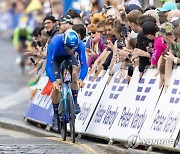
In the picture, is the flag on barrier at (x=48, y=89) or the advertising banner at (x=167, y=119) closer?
the advertising banner at (x=167, y=119)

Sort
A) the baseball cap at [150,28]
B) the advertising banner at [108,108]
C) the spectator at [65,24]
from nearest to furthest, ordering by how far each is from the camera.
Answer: the baseball cap at [150,28], the advertising banner at [108,108], the spectator at [65,24]

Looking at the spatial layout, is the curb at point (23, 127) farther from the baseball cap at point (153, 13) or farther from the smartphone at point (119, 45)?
the baseball cap at point (153, 13)

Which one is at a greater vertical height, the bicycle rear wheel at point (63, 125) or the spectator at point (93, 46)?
the spectator at point (93, 46)

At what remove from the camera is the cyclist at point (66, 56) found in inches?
634

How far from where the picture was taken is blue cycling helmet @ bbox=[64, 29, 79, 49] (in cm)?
1603

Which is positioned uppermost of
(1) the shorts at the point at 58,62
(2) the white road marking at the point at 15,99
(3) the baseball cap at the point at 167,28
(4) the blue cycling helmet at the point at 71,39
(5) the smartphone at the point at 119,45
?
(3) the baseball cap at the point at 167,28

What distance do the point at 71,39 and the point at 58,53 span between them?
468 mm

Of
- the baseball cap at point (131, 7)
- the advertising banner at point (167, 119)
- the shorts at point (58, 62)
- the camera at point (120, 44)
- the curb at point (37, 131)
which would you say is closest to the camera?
the advertising banner at point (167, 119)

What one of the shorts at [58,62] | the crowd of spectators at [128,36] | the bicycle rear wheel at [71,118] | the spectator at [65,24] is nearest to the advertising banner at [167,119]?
the crowd of spectators at [128,36]

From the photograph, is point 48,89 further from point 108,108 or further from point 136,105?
point 136,105

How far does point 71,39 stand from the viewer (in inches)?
631

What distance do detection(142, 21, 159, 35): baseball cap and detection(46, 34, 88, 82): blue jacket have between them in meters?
1.23

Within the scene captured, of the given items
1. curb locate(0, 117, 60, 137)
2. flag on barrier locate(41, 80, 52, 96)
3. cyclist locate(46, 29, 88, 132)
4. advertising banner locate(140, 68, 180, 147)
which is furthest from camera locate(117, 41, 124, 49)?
flag on barrier locate(41, 80, 52, 96)

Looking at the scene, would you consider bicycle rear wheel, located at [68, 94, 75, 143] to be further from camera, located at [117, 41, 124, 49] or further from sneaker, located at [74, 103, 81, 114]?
camera, located at [117, 41, 124, 49]
